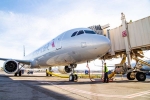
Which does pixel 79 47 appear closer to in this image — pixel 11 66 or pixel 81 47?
pixel 81 47

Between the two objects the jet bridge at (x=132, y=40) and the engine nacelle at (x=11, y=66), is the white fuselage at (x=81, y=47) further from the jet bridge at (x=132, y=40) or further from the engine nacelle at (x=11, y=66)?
the engine nacelle at (x=11, y=66)

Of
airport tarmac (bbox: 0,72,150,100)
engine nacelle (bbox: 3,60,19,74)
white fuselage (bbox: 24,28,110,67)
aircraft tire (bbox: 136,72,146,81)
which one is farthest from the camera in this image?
engine nacelle (bbox: 3,60,19,74)

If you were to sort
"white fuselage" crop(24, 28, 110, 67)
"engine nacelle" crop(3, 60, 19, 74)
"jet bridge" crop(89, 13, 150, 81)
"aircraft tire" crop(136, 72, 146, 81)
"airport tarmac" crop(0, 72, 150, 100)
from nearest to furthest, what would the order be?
"airport tarmac" crop(0, 72, 150, 100) < "white fuselage" crop(24, 28, 110, 67) < "aircraft tire" crop(136, 72, 146, 81) < "jet bridge" crop(89, 13, 150, 81) < "engine nacelle" crop(3, 60, 19, 74)

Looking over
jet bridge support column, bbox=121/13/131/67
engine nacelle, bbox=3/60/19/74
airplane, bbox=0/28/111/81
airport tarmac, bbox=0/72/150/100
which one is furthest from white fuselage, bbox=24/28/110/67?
engine nacelle, bbox=3/60/19/74

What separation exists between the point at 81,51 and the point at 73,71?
2.58m

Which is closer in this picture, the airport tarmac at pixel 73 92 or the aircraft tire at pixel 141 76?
the airport tarmac at pixel 73 92

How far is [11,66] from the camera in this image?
1650 cm

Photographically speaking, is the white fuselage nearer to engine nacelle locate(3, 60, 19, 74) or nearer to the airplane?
the airplane

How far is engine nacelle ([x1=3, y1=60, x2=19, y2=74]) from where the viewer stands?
16078mm

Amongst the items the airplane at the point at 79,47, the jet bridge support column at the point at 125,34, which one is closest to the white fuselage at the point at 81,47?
the airplane at the point at 79,47

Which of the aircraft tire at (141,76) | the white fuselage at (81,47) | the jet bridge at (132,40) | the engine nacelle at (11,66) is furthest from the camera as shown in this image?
the engine nacelle at (11,66)

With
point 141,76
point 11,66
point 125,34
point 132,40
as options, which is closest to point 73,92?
point 141,76

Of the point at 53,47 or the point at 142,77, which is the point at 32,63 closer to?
the point at 53,47

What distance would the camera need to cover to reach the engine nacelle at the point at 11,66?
1608 cm
